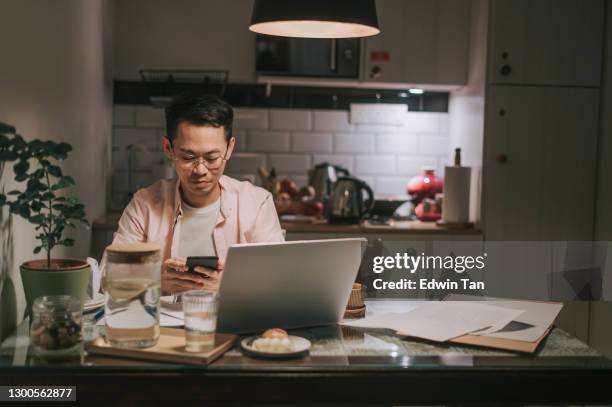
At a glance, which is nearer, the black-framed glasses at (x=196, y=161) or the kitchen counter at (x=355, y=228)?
the black-framed glasses at (x=196, y=161)

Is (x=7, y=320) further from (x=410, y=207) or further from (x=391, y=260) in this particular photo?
(x=410, y=207)

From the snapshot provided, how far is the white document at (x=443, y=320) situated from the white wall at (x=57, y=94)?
2.95ft

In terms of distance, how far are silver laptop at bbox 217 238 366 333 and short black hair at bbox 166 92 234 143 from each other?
0.79m

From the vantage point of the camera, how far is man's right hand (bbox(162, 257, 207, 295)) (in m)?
2.00

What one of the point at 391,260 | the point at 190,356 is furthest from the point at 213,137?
the point at 391,260

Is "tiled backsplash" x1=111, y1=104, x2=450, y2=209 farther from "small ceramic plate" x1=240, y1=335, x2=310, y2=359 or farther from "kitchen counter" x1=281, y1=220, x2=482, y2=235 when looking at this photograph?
"small ceramic plate" x1=240, y1=335, x2=310, y2=359

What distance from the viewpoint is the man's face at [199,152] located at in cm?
232

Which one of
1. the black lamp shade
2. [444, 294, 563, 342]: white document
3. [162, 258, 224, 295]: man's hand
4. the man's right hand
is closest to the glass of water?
[162, 258, 224, 295]: man's hand

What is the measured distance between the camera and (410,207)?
455 centimetres

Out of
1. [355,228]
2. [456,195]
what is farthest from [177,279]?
[456,195]

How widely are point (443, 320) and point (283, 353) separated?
47 centimetres

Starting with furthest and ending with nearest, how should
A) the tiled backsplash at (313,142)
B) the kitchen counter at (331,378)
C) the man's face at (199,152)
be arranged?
the tiled backsplash at (313,142) < the man's face at (199,152) < the kitchen counter at (331,378)

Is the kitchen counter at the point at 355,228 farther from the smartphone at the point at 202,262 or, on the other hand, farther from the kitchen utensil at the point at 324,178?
the smartphone at the point at 202,262

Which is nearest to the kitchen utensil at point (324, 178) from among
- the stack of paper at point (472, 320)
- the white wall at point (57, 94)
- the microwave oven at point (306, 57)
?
the microwave oven at point (306, 57)
